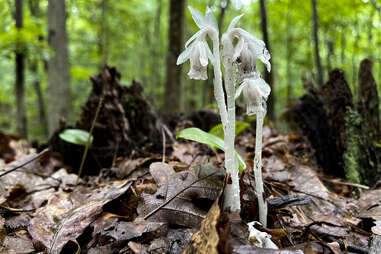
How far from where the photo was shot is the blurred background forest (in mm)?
5262

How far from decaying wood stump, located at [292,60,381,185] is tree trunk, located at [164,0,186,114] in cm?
304

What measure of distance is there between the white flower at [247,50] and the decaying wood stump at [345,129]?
1.79 m

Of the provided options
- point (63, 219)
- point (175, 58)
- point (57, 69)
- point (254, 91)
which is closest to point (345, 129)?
point (254, 91)

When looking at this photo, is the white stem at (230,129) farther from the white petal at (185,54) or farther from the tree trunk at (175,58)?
the tree trunk at (175,58)

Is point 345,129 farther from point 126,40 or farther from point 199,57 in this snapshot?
point 126,40

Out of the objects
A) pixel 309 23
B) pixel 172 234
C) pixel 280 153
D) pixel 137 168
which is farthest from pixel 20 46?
pixel 309 23

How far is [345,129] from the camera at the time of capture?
267 centimetres

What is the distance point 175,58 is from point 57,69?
2182 mm

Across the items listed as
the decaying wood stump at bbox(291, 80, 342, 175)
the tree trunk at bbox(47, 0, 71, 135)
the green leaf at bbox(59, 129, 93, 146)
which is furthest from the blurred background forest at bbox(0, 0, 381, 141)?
the green leaf at bbox(59, 129, 93, 146)

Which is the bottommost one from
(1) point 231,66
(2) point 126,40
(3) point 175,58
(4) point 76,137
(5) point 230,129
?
(4) point 76,137

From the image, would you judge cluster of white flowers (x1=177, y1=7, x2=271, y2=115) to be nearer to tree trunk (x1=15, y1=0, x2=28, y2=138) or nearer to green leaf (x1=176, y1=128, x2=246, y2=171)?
green leaf (x1=176, y1=128, x2=246, y2=171)

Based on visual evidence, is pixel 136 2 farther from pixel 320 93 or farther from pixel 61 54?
pixel 320 93

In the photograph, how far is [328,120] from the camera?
2.85 metres

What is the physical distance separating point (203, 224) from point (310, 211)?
996 mm
